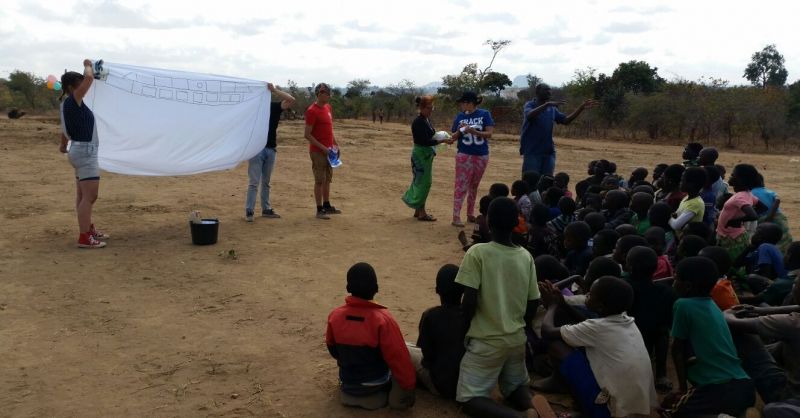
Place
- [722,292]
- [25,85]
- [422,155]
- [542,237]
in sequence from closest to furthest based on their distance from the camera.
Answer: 1. [722,292]
2. [542,237]
3. [422,155]
4. [25,85]

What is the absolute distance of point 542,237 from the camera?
5605mm

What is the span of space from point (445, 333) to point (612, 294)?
934 mm

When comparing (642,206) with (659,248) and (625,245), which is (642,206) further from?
(625,245)

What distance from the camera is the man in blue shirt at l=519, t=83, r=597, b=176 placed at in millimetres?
7793

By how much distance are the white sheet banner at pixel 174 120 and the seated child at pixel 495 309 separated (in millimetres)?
5141

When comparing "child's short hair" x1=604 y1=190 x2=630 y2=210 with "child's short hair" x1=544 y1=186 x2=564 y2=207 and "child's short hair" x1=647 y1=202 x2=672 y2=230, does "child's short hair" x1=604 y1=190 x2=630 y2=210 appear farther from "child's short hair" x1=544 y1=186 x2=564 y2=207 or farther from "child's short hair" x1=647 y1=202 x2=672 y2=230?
"child's short hair" x1=544 y1=186 x2=564 y2=207

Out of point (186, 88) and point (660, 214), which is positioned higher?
point (186, 88)

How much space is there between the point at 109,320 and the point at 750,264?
5004 mm

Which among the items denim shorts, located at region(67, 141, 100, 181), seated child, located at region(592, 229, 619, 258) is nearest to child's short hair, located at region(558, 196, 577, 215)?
seated child, located at region(592, 229, 619, 258)

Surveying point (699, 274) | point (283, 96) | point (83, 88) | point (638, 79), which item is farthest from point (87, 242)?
point (638, 79)

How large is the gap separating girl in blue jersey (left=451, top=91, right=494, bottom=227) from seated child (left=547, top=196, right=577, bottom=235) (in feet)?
7.98

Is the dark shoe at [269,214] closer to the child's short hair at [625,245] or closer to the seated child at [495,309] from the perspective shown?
the child's short hair at [625,245]

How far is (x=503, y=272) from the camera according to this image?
3.46 m

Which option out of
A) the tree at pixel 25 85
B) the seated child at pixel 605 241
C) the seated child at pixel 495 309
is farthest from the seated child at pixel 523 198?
the tree at pixel 25 85
